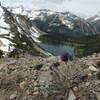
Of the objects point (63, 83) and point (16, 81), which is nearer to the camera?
point (63, 83)

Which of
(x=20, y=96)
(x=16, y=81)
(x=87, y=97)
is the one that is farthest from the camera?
(x=16, y=81)

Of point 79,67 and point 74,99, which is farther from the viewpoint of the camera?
point 79,67

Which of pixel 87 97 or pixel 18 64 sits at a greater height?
pixel 18 64

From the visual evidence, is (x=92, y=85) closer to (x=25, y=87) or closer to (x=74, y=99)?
(x=74, y=99)

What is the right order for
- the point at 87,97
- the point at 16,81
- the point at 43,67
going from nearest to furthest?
the point at 87,97, the point at 16,81, the point at 43,67

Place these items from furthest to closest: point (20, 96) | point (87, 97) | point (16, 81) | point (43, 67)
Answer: point (43, 67) → point (16, 81) → point (20, 96) → point (87, 97)

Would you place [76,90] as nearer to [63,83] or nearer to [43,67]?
[63,83]

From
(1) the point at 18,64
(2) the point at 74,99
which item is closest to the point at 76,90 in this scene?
(2) the point at 74,99

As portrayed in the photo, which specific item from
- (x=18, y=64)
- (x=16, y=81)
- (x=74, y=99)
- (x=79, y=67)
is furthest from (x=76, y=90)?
(x=18, y=64)

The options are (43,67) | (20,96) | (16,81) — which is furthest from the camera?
(43,67)
